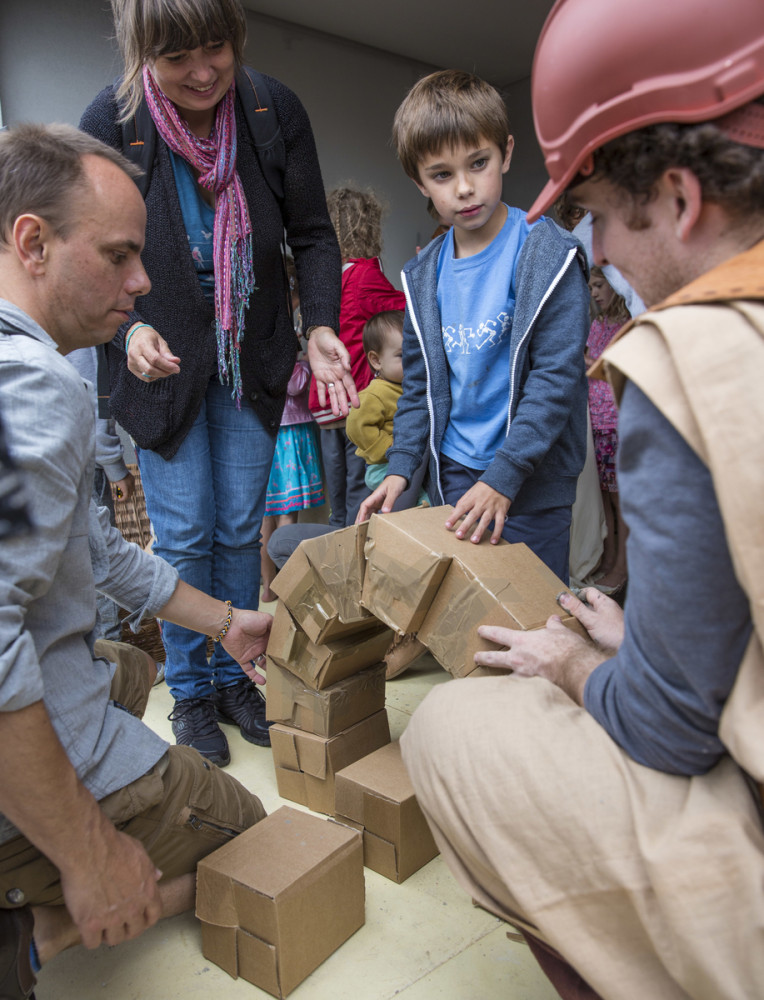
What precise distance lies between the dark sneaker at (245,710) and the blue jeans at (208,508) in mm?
94

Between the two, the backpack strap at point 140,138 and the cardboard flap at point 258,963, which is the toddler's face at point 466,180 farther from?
the cardboard flap at point 258,963

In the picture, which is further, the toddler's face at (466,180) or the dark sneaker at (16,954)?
the toddler's face at (466,180)

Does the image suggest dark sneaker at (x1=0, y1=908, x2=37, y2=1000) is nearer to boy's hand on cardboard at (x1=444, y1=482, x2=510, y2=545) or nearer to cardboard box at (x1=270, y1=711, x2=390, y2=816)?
cardboard box at (x1=270, y1=711, x2=390, y2=816)

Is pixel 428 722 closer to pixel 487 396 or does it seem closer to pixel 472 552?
pixel 472 552

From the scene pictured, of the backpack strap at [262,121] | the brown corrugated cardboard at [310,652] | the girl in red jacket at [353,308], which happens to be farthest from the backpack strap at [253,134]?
the girl in red jacket at [353,308]

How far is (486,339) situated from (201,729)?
4.16ft

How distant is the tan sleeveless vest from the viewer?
2.28 ft

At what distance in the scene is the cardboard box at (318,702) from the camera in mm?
1724

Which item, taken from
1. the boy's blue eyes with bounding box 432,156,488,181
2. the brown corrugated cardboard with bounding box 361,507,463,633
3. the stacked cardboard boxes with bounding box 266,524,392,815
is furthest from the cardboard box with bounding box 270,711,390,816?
the boy's blue eyes with bounding box 432,156,488,181

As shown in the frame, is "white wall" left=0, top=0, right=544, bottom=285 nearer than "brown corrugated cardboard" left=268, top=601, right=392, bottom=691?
No

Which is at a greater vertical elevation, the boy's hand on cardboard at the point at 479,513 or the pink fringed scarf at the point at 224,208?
the pink fringed scarf at the point at 224,208

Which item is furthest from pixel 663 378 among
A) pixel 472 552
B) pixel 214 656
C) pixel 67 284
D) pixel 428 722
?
pixel 214 656

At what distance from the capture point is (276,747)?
6.03 feet

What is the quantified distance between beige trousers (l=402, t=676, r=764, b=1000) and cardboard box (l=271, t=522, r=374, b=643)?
1.73 ft
